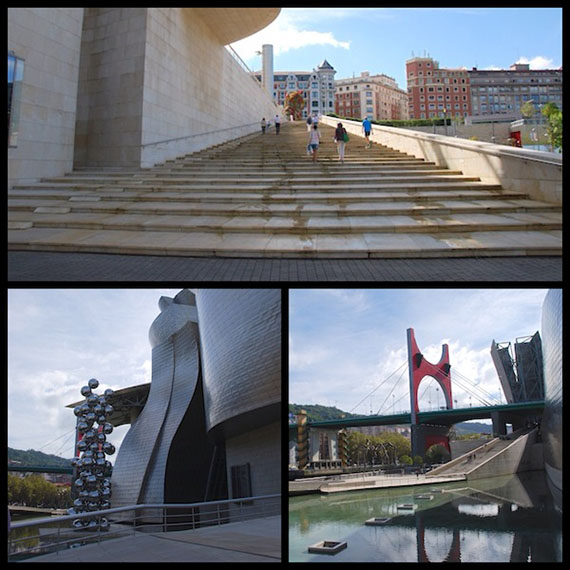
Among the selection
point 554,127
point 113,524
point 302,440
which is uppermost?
point 554,127

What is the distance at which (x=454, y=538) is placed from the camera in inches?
416

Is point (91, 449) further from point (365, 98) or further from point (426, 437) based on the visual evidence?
point (365, 98)

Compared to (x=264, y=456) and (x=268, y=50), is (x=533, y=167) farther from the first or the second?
(x=268, y=50)

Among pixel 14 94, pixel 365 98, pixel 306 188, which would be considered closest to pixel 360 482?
pixel 306 188

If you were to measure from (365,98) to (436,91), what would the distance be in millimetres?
15473

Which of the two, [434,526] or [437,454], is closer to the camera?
[434,526]

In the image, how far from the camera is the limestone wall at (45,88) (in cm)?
1295

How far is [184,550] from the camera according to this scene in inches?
247

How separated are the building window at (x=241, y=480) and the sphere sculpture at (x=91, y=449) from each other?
12.1 ft

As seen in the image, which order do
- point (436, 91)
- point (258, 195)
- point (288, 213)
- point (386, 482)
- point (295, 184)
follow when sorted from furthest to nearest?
1. point (436, 91)
2. point (386, 482)
3. point (295, 184)
4. point (258, 195)
5. point (288, 213)

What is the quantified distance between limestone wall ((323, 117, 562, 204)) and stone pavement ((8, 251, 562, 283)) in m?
3.47

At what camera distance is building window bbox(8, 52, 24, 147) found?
1234cm

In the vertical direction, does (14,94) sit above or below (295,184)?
above

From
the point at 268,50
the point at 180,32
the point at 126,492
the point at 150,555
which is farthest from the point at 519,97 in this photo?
the point at 150,555
